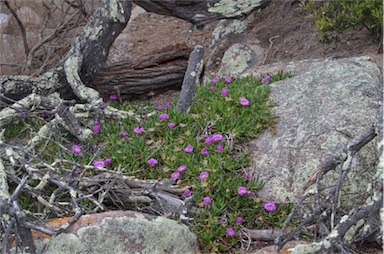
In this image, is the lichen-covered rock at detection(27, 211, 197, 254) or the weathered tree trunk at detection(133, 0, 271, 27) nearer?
the lichen-covered rock at detection(27, 211, 197, 254)

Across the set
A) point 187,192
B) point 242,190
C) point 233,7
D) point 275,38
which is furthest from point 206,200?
point 275,38

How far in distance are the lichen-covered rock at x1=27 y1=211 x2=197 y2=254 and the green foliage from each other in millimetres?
3068

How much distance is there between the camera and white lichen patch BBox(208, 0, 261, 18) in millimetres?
6887

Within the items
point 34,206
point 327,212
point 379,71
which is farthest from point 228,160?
point 379,71

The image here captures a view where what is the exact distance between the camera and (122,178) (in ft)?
14.2

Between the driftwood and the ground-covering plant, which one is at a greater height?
the ground-covering plant

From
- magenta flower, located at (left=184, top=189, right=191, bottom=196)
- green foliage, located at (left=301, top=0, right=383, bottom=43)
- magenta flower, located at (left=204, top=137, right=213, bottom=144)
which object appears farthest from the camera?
green foliage, located at (left=301, top=0, right=383, bottom=43)

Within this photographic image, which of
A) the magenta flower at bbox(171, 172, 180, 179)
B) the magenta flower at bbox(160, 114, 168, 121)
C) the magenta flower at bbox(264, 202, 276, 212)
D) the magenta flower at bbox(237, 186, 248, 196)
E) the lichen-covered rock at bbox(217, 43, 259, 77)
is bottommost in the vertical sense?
the lichen-covered rock at bbox(217, 43, 259, 77)

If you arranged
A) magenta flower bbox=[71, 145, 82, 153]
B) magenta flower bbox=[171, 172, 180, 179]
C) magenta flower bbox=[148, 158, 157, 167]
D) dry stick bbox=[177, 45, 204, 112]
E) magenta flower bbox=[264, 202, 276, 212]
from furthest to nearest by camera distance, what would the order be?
dry stick bbox=[177, 45, 204, 112] → magenta flower bbox=[71, 145, 82, 153] → magenta flower bbox=[148, 158, 157, 167] → magenta flower bbox=[171, 172, 180, 179] → magenta flower bbox=[264, 202, 276, 212]

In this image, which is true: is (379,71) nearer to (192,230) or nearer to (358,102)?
(358,102)

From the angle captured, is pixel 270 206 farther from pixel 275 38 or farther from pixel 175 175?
pixel 275 38

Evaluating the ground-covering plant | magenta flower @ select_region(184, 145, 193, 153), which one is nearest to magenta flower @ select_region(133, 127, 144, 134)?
the ground-covering plant

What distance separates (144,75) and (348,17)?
2234 mm

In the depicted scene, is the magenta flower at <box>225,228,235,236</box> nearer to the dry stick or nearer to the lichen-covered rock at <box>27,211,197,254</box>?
the lichen-covered rock at <box>27,211,197,254</box>
